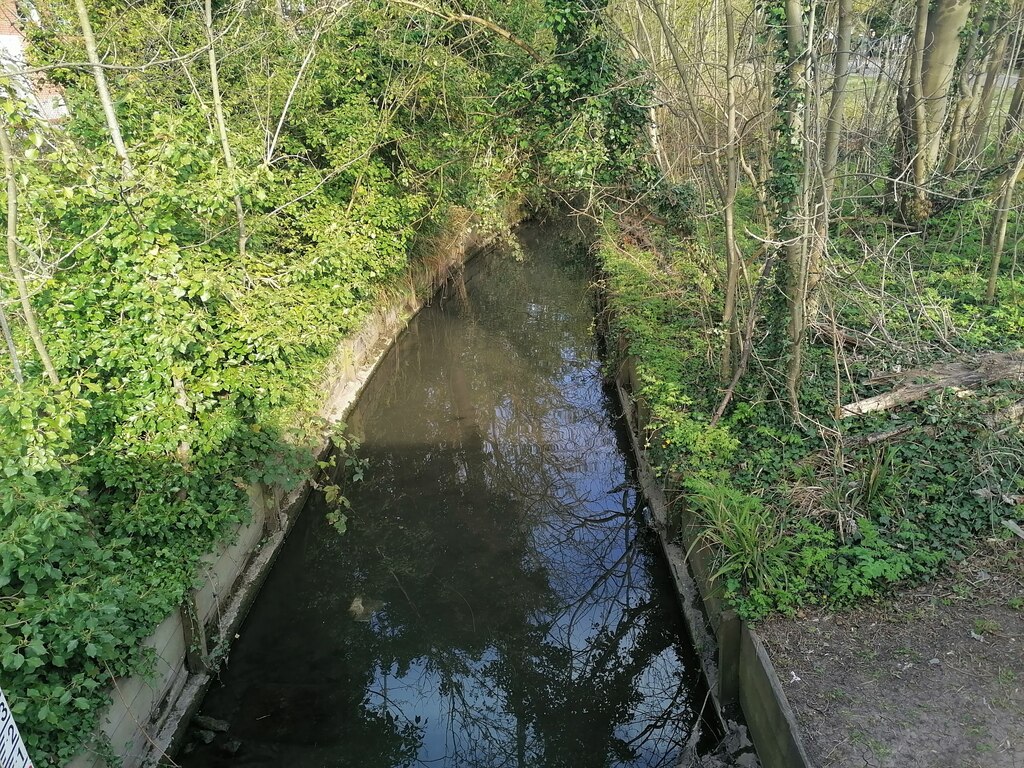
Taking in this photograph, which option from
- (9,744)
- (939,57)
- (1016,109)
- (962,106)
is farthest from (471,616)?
(1016,109)

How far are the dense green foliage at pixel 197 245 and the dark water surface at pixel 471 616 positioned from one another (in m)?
1.39

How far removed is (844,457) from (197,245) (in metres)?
6.29

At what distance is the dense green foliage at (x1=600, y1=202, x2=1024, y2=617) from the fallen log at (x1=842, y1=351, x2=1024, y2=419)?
9cm

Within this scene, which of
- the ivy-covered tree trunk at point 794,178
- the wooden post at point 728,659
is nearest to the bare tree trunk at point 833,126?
the ivy-covered tree trunk at point 794,178

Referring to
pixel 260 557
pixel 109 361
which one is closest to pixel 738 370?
pixel 260 557

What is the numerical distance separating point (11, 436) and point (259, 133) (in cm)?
530

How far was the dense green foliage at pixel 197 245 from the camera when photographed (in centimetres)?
455

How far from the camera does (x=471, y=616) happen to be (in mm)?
7145

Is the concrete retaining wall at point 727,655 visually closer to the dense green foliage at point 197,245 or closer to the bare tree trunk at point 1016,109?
the dense green foliage at point 197,245

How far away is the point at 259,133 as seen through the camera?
860cm

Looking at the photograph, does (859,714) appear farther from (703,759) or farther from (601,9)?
(601,9)

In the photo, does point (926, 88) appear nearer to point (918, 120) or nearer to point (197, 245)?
point (918, 120)

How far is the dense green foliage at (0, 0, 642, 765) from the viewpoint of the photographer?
14.9 feet

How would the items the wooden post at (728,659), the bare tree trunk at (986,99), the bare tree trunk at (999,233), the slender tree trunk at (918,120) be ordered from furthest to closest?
1. the bare tree trunk at (986,99)
2. the slender tree trunk at (918,120)
3. the bare tree trunk at (999,233)
4. the wooden post at (728,659)
